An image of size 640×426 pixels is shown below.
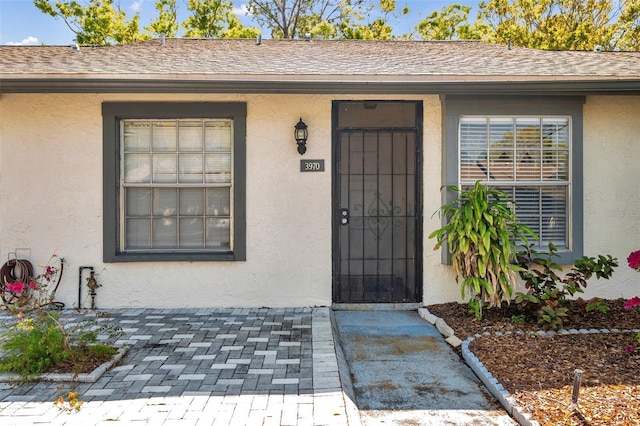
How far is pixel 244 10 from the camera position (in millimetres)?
19969

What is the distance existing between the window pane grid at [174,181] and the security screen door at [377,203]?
1388 mm

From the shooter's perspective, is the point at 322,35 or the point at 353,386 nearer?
the point at 353,386

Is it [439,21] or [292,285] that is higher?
[439,21]

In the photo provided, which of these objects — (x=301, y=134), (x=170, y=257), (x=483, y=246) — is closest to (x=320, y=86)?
(x=301, y=134)

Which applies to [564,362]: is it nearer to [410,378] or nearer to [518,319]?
[518,319]

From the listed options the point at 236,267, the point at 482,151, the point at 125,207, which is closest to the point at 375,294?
the point at 236,267

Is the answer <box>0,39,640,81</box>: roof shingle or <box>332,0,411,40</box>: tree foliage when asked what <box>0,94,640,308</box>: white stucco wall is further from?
<box>332,0,411,40</box>: tree foliage

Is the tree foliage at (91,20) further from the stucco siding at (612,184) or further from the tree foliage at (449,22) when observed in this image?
the stucco siding at (612,184)

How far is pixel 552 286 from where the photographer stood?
5.33 metres

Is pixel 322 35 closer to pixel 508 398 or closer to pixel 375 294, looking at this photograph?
pixel 375 294

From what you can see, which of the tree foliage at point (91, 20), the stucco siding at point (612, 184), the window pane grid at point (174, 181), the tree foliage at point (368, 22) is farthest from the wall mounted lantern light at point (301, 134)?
the tree foliage at point (368, 22)

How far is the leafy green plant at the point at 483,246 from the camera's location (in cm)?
511

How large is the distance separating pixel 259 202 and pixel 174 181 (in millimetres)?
1075

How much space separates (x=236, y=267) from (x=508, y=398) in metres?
3.47
